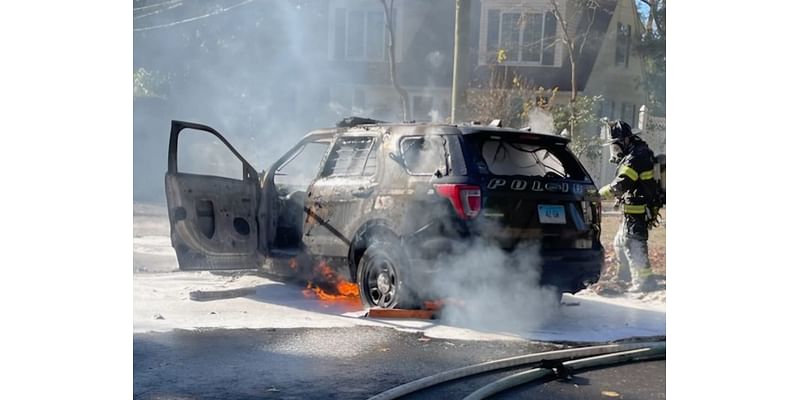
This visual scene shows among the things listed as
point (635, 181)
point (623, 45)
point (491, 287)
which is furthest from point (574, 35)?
point (491, 287)

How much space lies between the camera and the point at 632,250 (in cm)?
502

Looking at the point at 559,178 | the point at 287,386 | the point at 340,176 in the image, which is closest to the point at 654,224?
the point at 559,178

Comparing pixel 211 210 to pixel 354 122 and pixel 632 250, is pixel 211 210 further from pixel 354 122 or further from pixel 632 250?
pixel 632 250

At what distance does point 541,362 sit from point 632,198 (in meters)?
1.14

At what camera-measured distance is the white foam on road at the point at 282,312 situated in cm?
498

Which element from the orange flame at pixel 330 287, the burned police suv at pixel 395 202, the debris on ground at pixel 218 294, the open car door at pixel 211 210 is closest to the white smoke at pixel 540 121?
the burned police suv at pixel 395 202

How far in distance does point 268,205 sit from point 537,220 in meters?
1.84

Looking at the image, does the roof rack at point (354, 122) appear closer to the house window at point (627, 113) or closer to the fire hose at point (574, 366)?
the house window at point (627, 113)

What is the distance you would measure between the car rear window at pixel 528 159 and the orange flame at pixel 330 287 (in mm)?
1193

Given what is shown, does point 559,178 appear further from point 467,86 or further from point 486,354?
point 486,354

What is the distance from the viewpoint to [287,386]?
4457mm

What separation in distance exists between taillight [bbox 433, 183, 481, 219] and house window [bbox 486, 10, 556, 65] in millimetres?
793

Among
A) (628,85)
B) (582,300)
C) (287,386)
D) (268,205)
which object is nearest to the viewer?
(287,386)

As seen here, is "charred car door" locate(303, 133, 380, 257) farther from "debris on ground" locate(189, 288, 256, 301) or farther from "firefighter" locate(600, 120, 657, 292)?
"firefighter" locate(600, 120, 657, 292)
